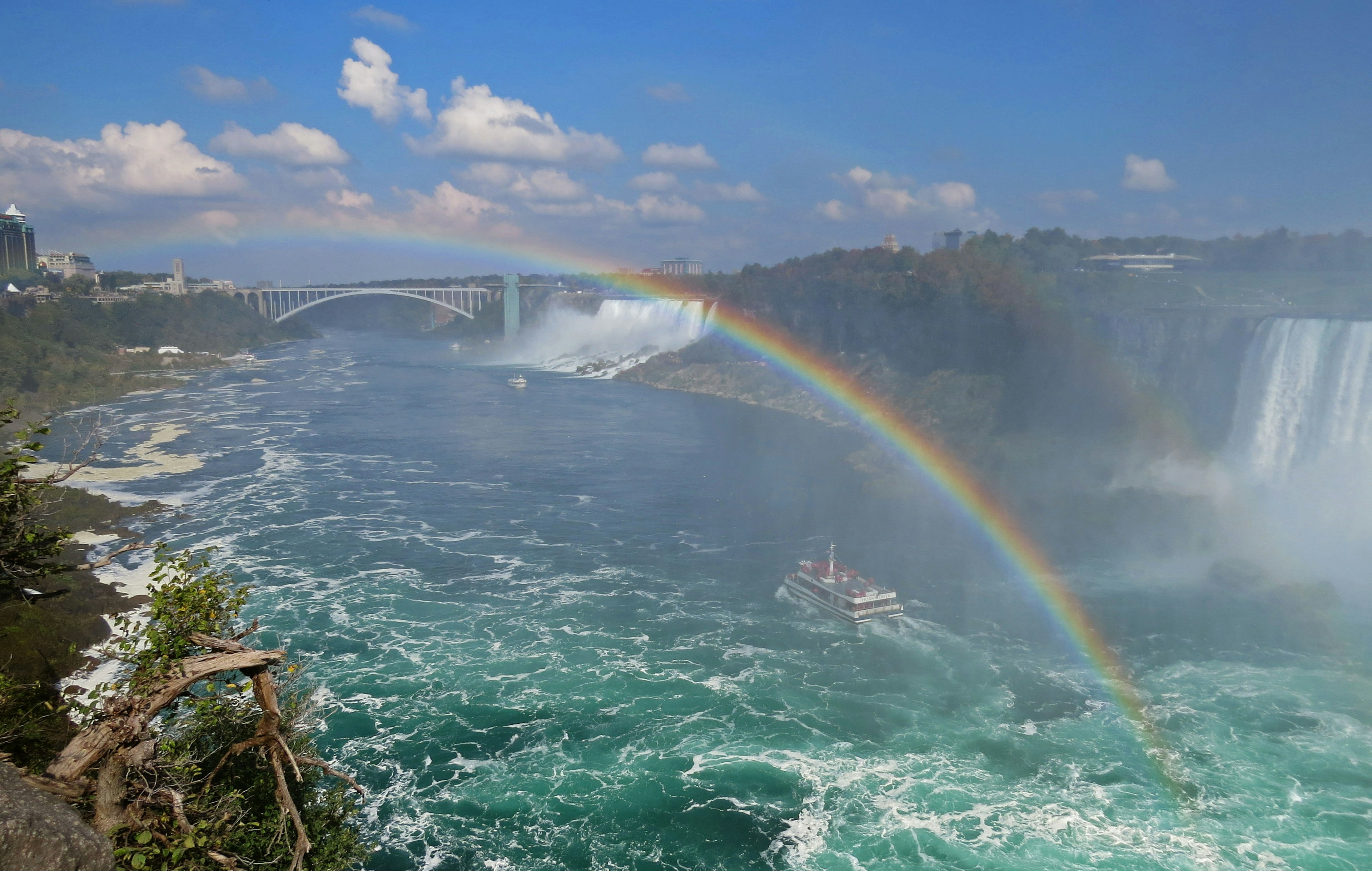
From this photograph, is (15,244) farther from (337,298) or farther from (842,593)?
(842,593)

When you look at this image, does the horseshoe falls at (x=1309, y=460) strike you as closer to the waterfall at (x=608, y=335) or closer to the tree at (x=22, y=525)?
the tree at (x=22, y=525)

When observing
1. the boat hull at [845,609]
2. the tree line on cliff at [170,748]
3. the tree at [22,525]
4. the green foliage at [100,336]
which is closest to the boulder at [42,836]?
the tree line on cliff at [170,748]

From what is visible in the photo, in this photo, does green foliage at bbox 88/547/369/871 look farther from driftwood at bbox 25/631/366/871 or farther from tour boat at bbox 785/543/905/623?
tour boat at bbox 785/543/905/623

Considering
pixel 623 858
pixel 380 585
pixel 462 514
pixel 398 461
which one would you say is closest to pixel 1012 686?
pixel 623 858

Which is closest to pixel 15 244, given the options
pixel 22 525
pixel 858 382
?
pixel 858 382

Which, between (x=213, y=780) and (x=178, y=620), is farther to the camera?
(x=213, y=780)

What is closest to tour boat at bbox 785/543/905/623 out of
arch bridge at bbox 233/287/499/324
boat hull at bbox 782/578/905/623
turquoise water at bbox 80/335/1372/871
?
boat hull at bbox 782/578/905/623
